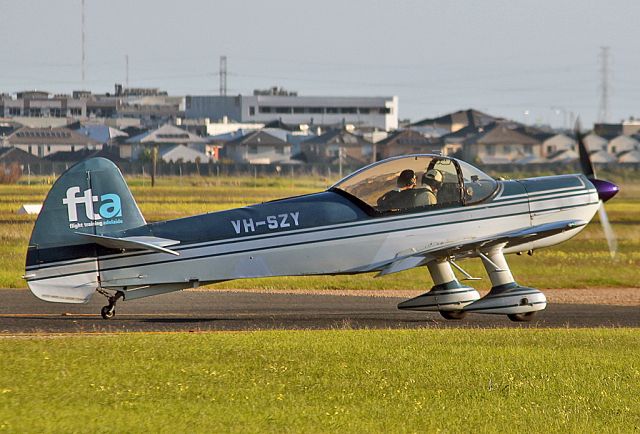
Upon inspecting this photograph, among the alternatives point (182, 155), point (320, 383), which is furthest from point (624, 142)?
point (320, 383)

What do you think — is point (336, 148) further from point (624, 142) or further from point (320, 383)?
point (320, 383)

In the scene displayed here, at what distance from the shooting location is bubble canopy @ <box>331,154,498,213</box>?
17.3 m

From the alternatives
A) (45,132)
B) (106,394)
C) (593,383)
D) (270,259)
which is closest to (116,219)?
(270,259)

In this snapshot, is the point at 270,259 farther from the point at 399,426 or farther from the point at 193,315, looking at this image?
the point at 399,426

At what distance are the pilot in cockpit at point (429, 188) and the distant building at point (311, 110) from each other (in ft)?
565

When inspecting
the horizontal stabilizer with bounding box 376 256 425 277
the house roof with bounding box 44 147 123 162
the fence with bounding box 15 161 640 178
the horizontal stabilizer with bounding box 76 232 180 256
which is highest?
the horizontal stabilizer with bounding box 76 232 180 256

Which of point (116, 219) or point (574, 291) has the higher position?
point (116, 219)

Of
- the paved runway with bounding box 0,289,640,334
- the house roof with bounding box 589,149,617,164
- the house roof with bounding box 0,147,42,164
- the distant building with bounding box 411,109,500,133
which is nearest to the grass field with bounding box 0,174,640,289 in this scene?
the paved runway with bounding box 0,289,640,334

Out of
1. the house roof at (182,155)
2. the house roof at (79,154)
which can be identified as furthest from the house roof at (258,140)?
the house roof at (79,154)

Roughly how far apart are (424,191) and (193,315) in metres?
3.98

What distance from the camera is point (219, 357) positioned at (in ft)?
43.5

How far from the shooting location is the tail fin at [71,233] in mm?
15836

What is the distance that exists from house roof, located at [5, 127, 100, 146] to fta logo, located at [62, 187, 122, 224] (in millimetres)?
114011

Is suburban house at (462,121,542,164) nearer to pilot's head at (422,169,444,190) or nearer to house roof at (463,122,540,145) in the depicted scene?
house roof at (463,122,540,145)
